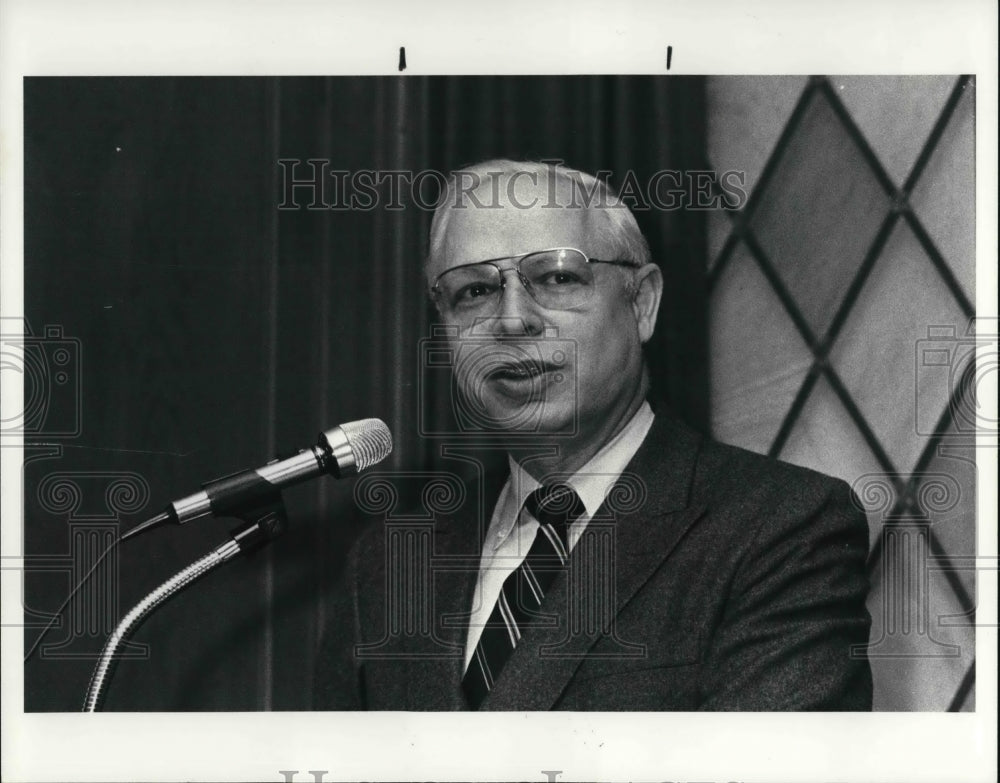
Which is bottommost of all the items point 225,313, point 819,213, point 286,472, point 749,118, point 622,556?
point 622,556

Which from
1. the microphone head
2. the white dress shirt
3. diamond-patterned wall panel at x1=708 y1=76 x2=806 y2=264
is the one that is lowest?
the white dress shirt

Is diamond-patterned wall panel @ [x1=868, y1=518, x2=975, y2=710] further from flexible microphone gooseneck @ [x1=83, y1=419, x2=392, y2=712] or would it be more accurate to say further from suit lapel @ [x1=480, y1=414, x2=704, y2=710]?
flexible microphone gooseneck @ [x1=83, y1=419, x2=392, y2=712]

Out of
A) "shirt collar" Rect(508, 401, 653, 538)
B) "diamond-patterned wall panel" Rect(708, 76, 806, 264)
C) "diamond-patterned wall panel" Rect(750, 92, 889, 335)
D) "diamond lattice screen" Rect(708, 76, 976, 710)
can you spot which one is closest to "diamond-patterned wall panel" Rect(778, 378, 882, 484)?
Answer: "diamond lattice screen" Rect(708, 76, 976, 710)

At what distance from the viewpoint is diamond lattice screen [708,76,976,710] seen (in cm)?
165

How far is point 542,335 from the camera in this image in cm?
162

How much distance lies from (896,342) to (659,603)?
0.53 metres

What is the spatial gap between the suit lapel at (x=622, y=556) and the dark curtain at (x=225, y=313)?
10.8 inches

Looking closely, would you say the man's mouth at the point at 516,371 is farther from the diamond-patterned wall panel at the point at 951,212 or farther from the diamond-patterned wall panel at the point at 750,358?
the diamond-patterned wall panel at the point at 951,212

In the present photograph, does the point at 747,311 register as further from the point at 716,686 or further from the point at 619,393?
the point at 716,686

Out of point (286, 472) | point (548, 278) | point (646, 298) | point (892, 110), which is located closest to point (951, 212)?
point (892, 110)

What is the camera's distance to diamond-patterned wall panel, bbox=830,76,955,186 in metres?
1.67

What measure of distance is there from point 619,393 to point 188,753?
0.84 meters

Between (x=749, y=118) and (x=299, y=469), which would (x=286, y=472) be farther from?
(x=749, y=118)

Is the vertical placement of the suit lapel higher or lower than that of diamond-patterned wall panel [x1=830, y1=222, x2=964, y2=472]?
lower
